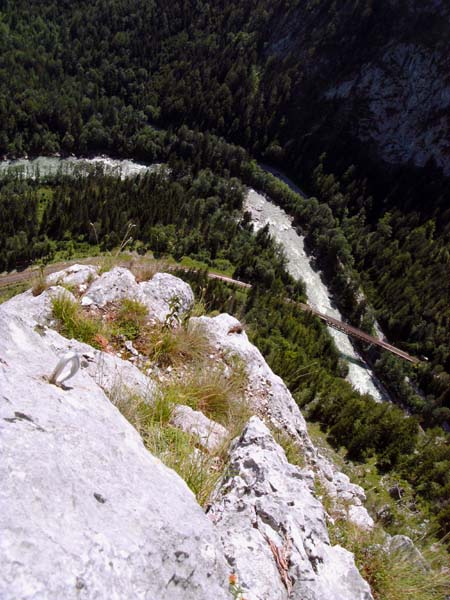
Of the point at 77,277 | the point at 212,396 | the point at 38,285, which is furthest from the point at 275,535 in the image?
the point at 77,277

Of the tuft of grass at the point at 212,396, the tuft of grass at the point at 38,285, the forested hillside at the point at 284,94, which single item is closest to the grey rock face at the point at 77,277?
the tuft of grass at the point at 38,285

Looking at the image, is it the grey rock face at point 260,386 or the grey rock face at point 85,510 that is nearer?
the grey rock face at point 85,510

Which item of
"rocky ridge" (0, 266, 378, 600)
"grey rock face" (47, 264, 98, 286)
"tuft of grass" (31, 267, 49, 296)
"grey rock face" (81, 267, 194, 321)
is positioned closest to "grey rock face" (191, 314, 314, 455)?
"grey rock face" (81, 267, 194, 321)

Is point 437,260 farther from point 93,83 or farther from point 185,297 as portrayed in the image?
point 93,83

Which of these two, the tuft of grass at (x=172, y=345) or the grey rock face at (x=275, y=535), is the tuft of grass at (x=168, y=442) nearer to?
the grey rock face at (x=275, y=535)

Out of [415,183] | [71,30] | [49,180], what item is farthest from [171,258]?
[71,30]

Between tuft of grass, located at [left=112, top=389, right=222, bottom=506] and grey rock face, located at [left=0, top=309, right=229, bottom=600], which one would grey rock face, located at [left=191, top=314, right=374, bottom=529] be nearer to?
tuft of grass, located at [left=112, top=389, right=222, bottom=506]
